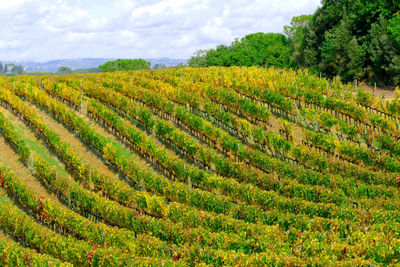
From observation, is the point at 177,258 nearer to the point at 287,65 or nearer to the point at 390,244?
the point at 390,244

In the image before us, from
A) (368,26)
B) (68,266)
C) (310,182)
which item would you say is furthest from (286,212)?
(368,26)

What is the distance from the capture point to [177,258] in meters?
17.4

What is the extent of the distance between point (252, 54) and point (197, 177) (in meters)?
64.1

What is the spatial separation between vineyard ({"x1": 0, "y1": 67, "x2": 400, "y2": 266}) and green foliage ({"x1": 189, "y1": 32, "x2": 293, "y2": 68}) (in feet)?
125

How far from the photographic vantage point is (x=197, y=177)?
2638cm

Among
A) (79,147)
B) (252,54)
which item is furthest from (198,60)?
(79,147)

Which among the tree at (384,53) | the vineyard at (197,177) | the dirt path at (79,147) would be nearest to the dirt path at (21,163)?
the vineyard at (197,177)

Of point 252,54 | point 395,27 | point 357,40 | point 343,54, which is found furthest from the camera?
point 252,54

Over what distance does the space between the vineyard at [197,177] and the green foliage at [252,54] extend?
38087mm

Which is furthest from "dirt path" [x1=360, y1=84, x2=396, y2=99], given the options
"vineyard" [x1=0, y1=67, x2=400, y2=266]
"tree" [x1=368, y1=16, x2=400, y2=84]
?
"vineyard" [x1=0, y1=67, x2=400, y2=266]

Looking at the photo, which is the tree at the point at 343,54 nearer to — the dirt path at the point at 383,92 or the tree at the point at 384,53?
the tree at the point at 384,53

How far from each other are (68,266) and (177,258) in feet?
15.4

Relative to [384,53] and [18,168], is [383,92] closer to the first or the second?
[384,53]

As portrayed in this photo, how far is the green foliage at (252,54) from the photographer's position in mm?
82750
